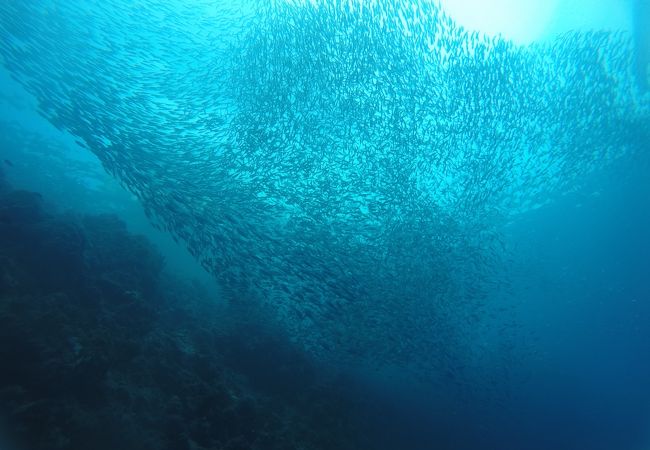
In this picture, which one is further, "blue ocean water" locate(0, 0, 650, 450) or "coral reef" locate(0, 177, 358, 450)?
"blue ocean water" locate(0, 0, 650, 450)

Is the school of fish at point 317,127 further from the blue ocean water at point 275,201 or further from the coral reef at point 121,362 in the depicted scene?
the coral reef at point 121,362

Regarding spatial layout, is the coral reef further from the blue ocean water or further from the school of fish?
the school of fish

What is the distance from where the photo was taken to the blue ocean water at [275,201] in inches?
383

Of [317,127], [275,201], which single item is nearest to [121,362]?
[275,201]

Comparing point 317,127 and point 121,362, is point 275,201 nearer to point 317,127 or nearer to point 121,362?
point 317,127

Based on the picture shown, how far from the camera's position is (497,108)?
12672 millimetres

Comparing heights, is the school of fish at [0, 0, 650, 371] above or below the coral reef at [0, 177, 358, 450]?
above

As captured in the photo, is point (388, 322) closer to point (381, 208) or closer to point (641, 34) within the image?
point (381, 208)

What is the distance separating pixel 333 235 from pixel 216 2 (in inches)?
360

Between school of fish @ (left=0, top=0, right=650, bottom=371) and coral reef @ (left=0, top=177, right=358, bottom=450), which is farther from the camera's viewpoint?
school of fish @ (left=0, top=0, right=650, bottom=371)

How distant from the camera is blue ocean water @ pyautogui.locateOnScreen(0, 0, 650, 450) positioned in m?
9.73

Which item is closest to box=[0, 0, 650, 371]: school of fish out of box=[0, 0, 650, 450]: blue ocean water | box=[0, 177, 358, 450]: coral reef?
box=[0, 0, 650, 450]: blue ocean water

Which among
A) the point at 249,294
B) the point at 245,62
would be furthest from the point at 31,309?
the point at 245,62

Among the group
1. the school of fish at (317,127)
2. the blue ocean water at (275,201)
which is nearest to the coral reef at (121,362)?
the blue ocean water at (275,201)
